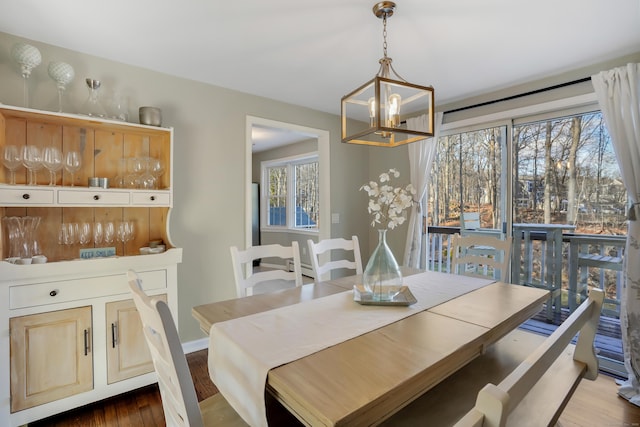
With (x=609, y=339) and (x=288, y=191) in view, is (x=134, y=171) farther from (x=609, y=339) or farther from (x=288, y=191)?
(x=609, y=339)

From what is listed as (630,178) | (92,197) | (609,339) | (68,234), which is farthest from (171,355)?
(609,339)

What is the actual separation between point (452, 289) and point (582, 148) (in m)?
1.94

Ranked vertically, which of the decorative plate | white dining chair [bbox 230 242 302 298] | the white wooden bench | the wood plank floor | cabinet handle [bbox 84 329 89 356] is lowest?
the wood plank floor

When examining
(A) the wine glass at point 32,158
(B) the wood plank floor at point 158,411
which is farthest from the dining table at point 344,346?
(A) the wine glass at point 32,158

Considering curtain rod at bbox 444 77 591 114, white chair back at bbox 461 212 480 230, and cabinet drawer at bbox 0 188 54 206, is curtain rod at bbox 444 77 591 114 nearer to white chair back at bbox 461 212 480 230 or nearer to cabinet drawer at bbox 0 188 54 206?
white chair back at bbox 461 212 480 230

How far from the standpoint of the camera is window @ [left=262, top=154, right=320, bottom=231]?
18.6 ft

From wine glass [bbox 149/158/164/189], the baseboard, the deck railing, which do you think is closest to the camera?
wine glass [bbox 149/158/164/189]

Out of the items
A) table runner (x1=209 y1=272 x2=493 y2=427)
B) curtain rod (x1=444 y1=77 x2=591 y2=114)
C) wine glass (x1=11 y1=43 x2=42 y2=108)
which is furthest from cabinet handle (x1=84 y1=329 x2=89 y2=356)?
curtain rod (x1=444 y1=77 x2=591 y2=114)

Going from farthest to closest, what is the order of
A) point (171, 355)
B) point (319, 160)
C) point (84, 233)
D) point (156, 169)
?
point (319, 160) → point (156, 169) → point (84, 233) → point (171, 355)

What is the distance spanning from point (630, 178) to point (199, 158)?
3.40m

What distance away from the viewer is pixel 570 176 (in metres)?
2.63

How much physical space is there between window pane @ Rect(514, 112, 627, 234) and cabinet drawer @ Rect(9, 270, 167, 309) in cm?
327

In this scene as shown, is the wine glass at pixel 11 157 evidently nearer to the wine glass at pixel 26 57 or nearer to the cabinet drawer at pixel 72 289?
the wine glass at pixel 26 57

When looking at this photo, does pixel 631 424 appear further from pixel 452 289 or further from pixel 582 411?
pixel 452 289
